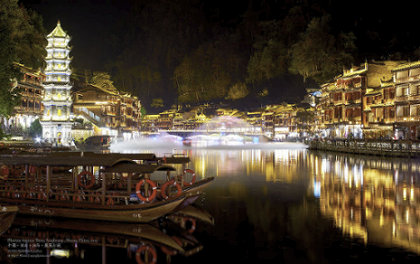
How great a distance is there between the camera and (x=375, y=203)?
23797 millimetres

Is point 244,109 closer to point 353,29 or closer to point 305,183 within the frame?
point 353,29

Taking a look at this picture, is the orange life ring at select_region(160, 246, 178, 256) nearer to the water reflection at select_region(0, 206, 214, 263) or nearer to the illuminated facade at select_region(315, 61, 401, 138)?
the water reflection at select_region(0, 206, 214, 263)

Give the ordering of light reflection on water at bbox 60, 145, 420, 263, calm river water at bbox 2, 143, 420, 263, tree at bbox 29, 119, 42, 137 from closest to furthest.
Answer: calm river water at bbox 2, 143, 420, 263, light reflection on water at bbox 60, 145, 420, 263, tree at bbox 29, 119, 42, 137

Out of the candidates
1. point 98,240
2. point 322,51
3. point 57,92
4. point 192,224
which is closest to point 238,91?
point 322,51

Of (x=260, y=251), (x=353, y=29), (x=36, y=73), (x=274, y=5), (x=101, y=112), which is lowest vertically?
(x=260, y=251)

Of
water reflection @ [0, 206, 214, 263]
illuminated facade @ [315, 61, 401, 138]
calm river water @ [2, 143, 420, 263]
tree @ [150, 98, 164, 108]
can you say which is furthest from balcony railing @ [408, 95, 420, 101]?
tree @ [150, 98, 164, 108]

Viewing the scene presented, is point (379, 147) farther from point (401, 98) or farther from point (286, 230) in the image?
point (286, 230)

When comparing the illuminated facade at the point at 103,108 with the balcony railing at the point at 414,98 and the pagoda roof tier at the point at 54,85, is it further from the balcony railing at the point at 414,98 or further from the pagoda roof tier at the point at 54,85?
the balcony railing at the point at 414,98

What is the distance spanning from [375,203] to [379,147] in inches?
1479

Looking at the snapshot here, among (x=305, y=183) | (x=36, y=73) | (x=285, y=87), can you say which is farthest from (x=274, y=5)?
(x=305, y=183)

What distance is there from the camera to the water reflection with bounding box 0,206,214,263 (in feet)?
50.3

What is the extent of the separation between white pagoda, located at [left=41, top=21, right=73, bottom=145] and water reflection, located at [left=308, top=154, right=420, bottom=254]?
57.6 m

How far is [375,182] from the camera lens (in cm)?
3197

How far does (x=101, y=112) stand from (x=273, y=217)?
3822 inches
